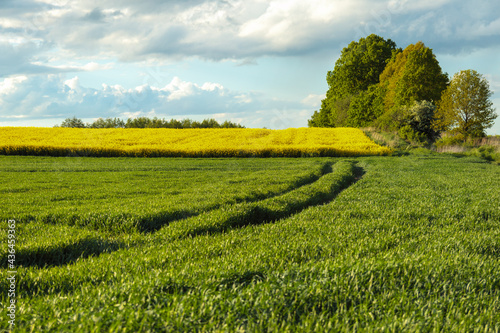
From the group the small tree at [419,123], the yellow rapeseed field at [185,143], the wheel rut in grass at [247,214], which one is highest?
the small tree at [419,123]

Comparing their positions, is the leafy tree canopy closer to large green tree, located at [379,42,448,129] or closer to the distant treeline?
Result: large green tree, located at [379,42,448,129]

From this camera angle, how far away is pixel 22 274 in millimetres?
5352

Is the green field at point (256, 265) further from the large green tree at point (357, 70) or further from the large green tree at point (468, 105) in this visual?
the large green tree at point (357, 70)

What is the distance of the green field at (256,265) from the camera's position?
11.7 feet

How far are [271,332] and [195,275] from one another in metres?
1.59

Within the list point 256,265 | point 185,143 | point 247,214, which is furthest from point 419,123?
point 256,265

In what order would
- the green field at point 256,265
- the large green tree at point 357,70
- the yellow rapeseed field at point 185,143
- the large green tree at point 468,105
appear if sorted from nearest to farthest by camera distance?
the green field at point 256,265 < the yellow rapeseed field at point 185,143 < the large green tree at point 468,105 < the large green tree at point 357,70

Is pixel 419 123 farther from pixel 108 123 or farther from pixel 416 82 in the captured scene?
pixel 108 123

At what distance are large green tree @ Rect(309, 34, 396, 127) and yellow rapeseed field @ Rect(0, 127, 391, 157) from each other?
21.4 meters

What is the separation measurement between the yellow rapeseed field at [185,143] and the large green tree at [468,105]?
12.0m

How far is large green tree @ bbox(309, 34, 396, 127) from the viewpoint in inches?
2904

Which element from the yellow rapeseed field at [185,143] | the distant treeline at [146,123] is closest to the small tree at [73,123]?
the distant treeline at [146,123]

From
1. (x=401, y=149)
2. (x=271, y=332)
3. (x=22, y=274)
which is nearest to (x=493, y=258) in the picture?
(x=271, y=332)

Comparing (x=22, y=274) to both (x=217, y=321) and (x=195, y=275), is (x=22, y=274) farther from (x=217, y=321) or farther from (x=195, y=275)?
(x=217, y=321)
